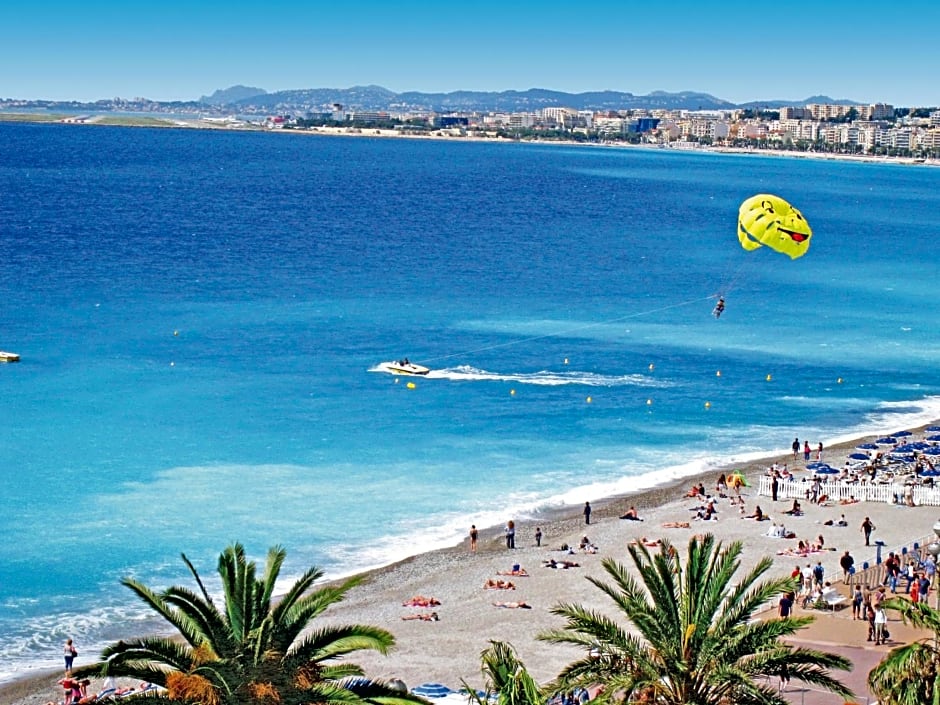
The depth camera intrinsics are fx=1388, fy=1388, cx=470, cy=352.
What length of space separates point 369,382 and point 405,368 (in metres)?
1.64

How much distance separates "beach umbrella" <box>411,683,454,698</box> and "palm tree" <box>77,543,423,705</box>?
344 inches

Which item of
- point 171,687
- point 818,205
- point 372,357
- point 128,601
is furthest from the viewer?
point 818,205

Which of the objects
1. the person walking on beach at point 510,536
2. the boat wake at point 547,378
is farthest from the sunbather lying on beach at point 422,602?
the boat wake at point 547,378

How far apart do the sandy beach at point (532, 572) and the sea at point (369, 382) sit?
56.4 inches

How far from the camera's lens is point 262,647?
44.2 feet

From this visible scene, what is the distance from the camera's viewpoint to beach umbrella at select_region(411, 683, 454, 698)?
22828 millimetres

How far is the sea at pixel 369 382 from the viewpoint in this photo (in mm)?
34875

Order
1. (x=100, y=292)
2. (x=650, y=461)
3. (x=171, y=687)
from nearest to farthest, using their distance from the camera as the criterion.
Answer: (x=171, y=687) → (x=650, y=461) → (x=100, y=292)

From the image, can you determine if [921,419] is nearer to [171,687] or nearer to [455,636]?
[455,636]

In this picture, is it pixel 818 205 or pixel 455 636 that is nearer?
pixel 455 636

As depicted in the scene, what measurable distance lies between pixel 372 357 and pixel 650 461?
17.6 meters

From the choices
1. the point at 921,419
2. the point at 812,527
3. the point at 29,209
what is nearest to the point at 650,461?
the point at 812,527

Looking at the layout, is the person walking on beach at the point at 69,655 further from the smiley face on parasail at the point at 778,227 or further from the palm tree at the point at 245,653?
the smiley face on parasail at the point at 778,227

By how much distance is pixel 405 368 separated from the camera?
53.8m
